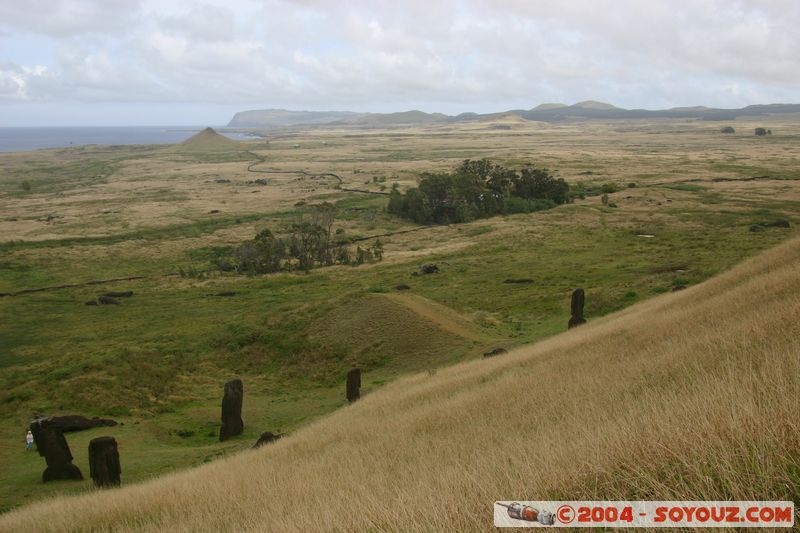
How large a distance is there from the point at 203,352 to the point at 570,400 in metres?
25.6

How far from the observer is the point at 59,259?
63375 mm

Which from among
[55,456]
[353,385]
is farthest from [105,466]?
[353,385]

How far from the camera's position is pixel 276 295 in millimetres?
47781

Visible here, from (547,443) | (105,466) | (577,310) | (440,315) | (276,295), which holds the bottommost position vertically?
(276,295)

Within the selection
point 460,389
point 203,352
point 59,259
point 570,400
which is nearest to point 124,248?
point 59,259

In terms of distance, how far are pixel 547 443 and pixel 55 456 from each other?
54.1ft

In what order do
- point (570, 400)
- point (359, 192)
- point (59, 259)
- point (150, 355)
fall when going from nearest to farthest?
point (570, 400) → point (150, 355) → point (59, 259) → point (359, 192)

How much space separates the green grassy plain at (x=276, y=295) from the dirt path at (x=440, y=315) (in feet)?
0.62

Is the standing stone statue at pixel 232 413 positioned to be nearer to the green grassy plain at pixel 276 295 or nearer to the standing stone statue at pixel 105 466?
the green grassy plain at pixel 276 295

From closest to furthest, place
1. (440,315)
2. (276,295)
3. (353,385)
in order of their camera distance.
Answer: (353,385), (440,315), (276,295)

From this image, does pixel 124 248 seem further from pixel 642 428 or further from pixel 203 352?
pixel 642 428

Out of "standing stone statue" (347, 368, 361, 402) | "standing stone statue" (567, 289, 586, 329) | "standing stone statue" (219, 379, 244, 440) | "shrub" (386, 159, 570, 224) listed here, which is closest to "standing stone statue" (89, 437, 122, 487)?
"standing stone statue" (219, 379, 244, 440)

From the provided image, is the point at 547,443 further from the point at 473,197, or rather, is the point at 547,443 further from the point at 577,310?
the point at 473,197

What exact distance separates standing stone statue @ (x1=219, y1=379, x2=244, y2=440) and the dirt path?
37.2 feet
